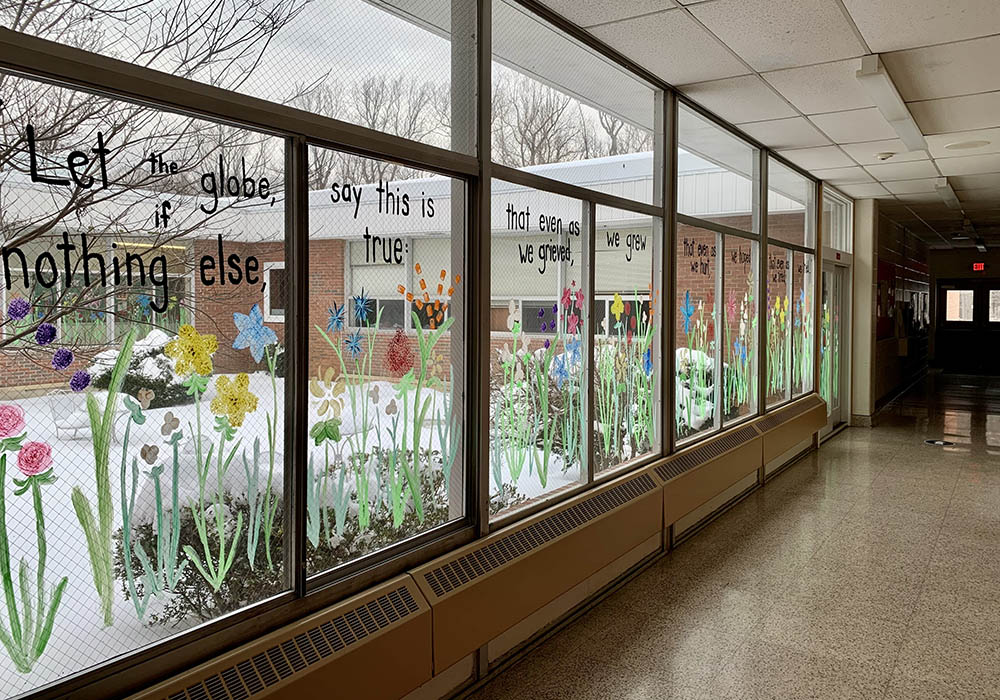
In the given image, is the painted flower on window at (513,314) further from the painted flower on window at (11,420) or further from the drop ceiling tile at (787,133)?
the drop ceiling tile at (787,133)

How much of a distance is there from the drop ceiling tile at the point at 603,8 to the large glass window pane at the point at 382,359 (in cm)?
114

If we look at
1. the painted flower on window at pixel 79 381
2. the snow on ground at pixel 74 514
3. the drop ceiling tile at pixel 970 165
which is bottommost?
the snow on ground at pixel 74 514

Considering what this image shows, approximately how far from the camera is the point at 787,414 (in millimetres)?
7707

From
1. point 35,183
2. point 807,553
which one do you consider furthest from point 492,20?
point 807,553

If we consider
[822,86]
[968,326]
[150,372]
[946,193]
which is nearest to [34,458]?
[150,372]

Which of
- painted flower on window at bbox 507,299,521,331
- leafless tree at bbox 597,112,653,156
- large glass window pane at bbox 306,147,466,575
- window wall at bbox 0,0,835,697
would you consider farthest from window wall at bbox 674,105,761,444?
large glass window pane at bbox 306,147,466,575

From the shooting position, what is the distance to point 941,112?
5.72 meters

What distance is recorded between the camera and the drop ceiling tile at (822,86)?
466cm

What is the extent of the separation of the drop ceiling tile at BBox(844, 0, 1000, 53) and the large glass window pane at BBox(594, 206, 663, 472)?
1.58 metres

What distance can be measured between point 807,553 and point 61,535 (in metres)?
4.53

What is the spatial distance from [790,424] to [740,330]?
1.48 metres

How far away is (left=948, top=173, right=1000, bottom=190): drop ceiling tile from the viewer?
8.50 m

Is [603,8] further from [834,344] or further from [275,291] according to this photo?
[834,344]

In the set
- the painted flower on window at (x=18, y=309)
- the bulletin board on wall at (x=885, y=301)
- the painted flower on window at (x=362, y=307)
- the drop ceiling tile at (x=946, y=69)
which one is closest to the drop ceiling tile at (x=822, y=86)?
the drop ceiling tile at (x=946, y=69)
